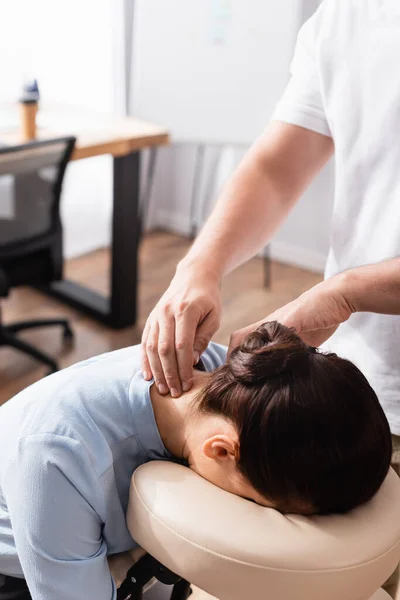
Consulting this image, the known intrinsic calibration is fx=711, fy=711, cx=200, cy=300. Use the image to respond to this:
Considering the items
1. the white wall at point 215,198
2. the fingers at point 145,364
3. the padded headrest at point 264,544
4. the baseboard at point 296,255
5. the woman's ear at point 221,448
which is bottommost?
the baseboard at point 296,255

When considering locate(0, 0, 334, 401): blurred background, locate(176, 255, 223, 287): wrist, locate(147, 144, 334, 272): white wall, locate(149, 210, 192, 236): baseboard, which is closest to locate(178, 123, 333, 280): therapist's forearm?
locate(176, 255, 223, 287): wrist

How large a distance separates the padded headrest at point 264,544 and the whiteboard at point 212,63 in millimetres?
2675

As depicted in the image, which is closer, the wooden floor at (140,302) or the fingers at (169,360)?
the fingers at (169,360)

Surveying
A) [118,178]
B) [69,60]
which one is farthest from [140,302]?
[69,60]

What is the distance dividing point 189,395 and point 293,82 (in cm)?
57

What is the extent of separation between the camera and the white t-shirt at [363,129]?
3.43 ft

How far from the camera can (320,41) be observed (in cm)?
109

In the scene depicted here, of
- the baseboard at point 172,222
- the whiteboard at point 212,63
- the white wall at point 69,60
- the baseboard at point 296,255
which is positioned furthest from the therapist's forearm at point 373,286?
the baseboard at point 172,222

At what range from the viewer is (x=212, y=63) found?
133 inches

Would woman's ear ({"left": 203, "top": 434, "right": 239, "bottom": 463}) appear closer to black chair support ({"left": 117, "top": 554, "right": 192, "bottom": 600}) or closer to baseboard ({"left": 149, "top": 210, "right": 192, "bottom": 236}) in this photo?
black chair support ({"left": 117, "top": 554, "right": 192, "bottom": 600})

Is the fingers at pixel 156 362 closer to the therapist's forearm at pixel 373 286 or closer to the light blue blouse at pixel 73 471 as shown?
the light blue blouse at pixel 73 471

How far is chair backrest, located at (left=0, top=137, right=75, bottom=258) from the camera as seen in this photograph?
2.36 meters

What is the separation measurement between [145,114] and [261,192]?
2671 millimetres

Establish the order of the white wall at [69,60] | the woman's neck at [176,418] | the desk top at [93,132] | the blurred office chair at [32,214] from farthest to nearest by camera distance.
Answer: the white wall at [69,60] → the desk top at [93,132] → the blurred office chair at [32,214] → the woman's neck at [176,418]
